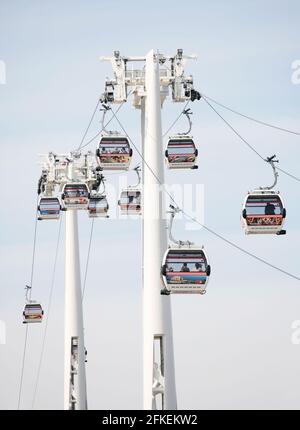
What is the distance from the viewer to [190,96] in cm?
3538

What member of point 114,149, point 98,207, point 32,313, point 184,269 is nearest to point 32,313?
point 32,313

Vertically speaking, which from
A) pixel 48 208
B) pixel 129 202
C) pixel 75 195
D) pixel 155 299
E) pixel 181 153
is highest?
pixel 48 208

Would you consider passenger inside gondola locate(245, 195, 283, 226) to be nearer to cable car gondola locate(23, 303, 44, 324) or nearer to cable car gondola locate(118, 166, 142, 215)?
cable car gondola locate(118, 166, 142, 215)

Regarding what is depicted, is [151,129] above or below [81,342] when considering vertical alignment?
below

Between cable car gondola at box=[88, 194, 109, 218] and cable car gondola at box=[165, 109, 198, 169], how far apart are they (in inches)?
751

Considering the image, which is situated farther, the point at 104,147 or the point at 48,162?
the point at 48,162

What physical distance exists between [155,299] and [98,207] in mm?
25451

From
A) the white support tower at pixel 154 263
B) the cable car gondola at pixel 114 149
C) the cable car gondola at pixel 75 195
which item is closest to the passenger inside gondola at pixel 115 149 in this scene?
the cable car gondola at pixel 114 149

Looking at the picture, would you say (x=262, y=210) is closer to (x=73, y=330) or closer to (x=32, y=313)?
(x=73, y=330)

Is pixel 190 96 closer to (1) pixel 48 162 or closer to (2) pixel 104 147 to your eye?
(2) pixel 104 147

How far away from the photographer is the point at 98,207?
186ft
